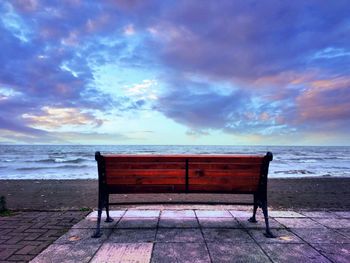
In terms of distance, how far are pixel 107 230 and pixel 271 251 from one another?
7.32 feet

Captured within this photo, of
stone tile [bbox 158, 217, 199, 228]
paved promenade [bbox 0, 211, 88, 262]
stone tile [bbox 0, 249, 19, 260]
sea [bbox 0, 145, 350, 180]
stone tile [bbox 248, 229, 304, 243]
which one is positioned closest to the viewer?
stone tile [bbox 0, 249, 19, 260]

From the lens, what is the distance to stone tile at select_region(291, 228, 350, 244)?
3.76 metres

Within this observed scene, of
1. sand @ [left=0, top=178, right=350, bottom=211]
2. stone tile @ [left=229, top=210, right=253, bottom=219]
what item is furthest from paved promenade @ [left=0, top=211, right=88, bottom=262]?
stone tile @ [left=229, top=210, right=253, bottom=219]

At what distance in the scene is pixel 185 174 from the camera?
417cm

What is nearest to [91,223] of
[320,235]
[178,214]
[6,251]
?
[6,251]

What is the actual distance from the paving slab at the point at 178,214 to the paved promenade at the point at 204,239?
2cm

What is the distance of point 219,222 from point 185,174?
104 centimetres

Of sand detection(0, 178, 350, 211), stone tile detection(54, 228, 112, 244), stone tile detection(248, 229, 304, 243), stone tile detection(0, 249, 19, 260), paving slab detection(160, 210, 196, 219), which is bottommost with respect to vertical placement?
sand detection(0, 178, 350, 211)

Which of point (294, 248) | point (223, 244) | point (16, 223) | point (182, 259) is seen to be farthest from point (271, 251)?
point (16, 223)

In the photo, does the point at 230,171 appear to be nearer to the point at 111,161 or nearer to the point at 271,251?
the point at 271,251

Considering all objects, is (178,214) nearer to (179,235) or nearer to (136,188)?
(179,235)

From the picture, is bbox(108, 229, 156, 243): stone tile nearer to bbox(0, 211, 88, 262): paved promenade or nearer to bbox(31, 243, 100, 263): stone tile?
bbox(31, 243, 100, 263): stone tile

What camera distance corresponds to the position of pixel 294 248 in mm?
3479

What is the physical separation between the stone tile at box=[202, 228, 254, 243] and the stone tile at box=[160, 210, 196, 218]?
77cm
